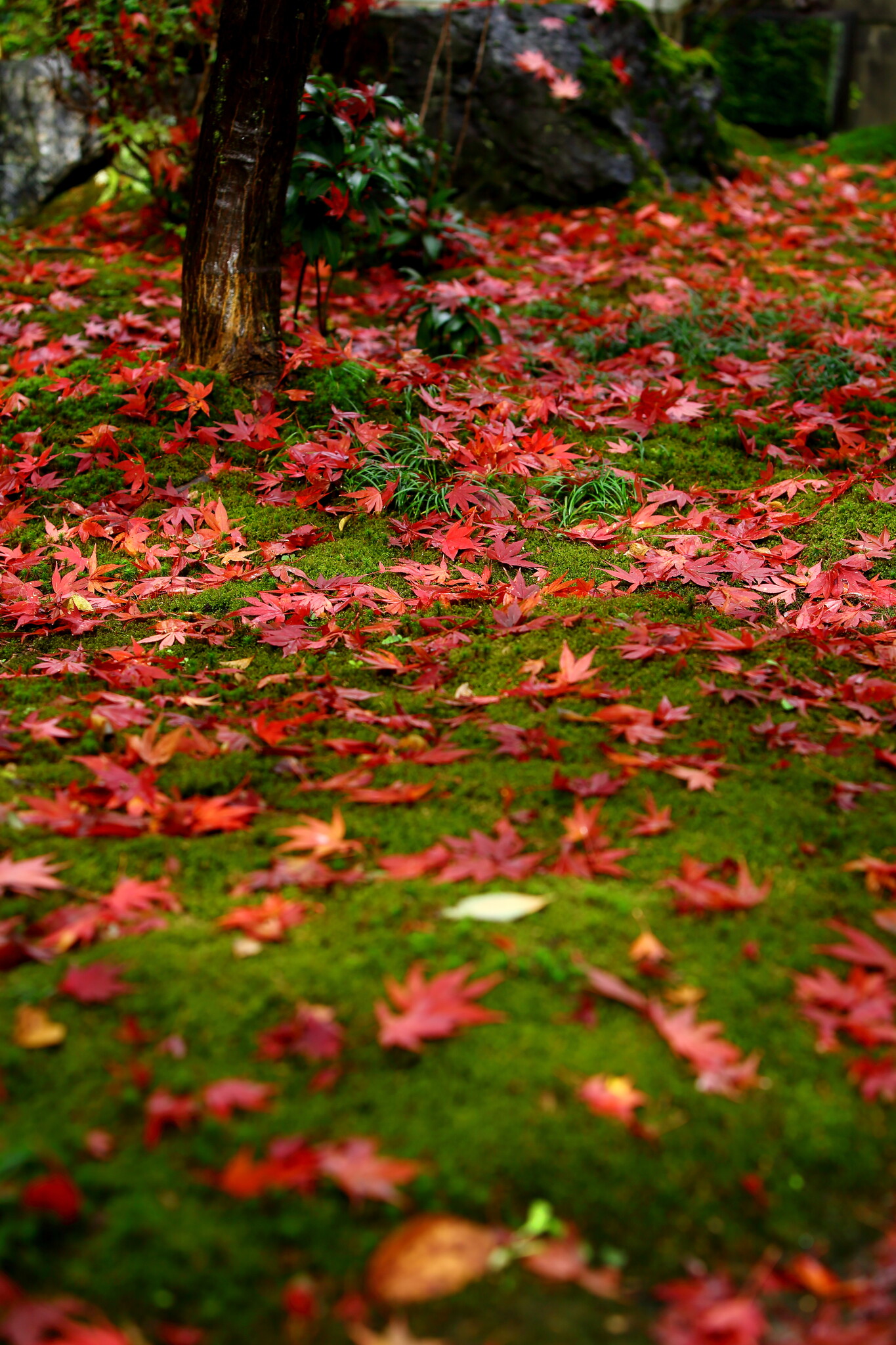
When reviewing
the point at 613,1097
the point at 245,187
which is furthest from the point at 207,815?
the point at 245,187

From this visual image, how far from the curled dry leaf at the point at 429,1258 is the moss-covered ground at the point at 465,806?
0.02 metres

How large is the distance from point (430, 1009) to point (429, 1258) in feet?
1.22

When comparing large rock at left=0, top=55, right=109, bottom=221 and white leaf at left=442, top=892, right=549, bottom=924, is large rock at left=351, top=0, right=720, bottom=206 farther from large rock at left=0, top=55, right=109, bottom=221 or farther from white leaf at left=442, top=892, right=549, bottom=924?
white leaf at left=442, top=892, right=549, bottom=924

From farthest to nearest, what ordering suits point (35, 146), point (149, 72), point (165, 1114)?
point (35, 146), point (149, 72), point (165, 1114)

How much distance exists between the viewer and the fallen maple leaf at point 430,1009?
59.1 inches

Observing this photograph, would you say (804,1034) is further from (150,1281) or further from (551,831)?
(150,1281)

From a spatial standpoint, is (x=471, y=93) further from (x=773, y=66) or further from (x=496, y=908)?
(x=496, y=908)

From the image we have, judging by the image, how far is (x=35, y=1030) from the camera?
151cm

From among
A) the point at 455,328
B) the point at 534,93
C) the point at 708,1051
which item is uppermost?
the point at 534,93

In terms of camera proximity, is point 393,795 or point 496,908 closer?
point 496,908

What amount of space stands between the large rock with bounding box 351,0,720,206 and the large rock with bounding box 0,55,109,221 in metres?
2.34

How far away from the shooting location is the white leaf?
1.75m

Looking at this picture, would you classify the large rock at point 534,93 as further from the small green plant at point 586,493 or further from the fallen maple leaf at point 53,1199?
the fallen maple leaf at point 53,1199

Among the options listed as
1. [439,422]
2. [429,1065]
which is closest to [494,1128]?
[429,1065]
